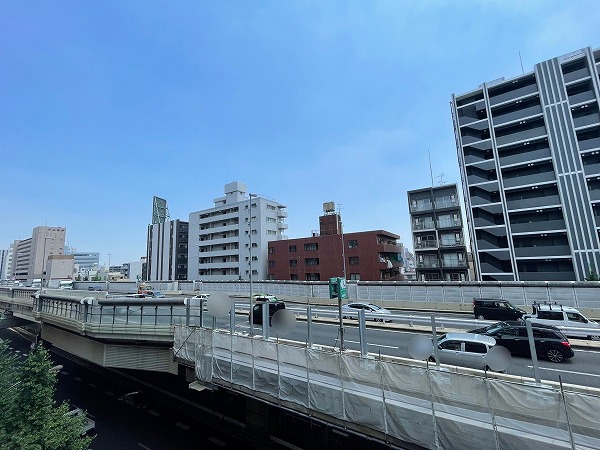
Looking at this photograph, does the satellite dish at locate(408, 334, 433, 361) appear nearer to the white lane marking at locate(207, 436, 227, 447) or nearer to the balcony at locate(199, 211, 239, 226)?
the white lane marking at locate(207, 436, 227, 447)

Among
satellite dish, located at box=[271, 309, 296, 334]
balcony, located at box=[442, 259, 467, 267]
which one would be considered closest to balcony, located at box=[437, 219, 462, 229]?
balcony, located at box=[442, 259, 467, 267]

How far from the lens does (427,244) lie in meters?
50.4

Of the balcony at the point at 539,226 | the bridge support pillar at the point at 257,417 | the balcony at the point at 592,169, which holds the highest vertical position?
the balcony at the point at 592,169

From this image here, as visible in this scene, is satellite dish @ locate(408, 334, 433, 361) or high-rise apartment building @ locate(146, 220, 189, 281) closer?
satellite dish @ locate(408, 334, 433, 361)

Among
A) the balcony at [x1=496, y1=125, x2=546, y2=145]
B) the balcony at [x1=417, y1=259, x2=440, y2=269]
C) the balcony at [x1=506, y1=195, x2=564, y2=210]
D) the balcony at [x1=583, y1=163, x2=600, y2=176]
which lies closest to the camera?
the balcony at [x1=583, y1=163, x2=600, y2=176]

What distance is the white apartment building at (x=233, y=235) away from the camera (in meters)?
68.8

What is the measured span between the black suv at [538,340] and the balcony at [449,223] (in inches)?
1472

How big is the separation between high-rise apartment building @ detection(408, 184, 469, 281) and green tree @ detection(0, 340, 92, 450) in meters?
47.0

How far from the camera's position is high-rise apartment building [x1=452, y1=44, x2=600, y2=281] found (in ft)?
136

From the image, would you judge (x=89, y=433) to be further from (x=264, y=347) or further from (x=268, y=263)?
(x=268, y=263)

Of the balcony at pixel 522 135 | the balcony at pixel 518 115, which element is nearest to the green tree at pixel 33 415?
the balcony at pixel 522 135

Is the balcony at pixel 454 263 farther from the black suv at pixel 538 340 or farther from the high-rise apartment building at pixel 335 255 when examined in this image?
the black suv at pixel 538 340

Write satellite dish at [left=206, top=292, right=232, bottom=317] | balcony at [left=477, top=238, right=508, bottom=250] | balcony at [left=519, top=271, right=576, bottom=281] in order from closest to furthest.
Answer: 1. satellite dish at [left=206, top=292, right=232, bottom=317]
2. balcony at [left=519, top=271, right=576, bottom=281]
3. balcony at [left=477, top=238, right=508, bottom=250]

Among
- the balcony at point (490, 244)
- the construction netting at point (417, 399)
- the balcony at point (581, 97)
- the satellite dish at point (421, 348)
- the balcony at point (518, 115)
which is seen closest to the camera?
the construction netting at point (417, 399)
